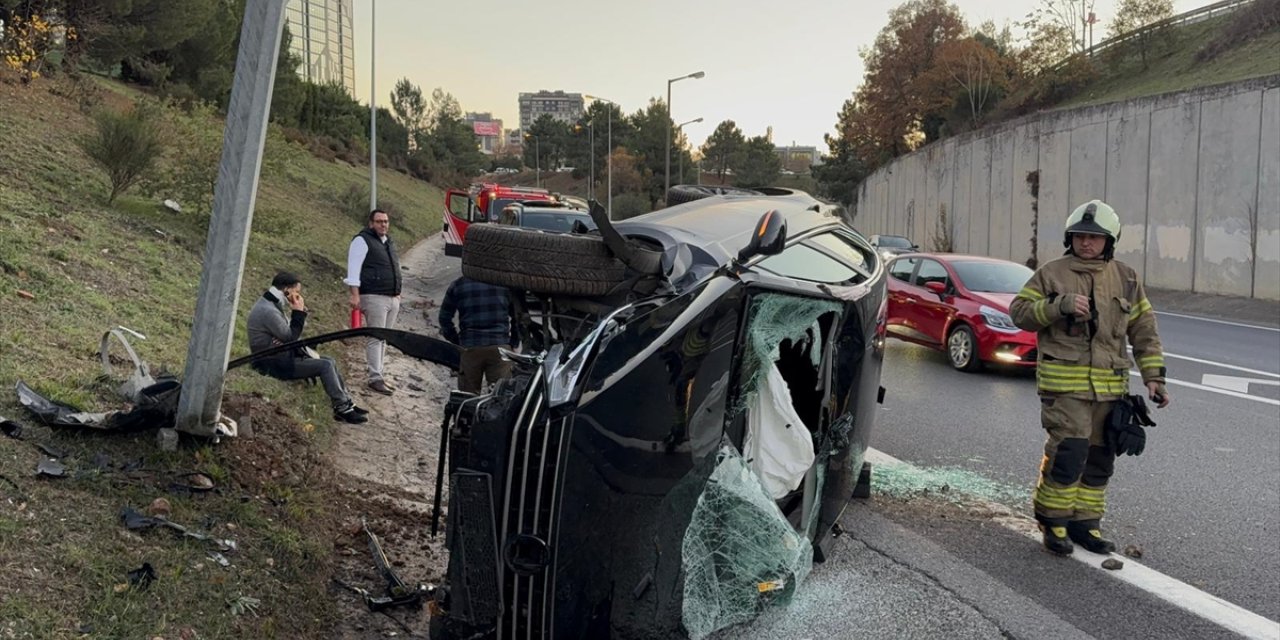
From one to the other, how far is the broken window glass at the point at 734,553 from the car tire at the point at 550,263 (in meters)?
0.85

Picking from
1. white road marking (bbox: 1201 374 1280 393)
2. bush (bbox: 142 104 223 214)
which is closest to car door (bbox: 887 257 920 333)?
white road marking (bbox: 1201 374 1280 393)

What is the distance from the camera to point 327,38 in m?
87.8

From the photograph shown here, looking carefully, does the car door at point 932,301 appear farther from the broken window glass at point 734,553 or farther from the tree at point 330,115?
the tree at point 330,115

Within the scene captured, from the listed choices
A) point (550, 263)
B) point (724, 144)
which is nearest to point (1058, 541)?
point (550, 263)

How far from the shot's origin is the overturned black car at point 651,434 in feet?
8.73

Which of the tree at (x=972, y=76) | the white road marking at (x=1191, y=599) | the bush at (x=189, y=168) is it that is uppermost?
the tree at (x=972, y=76)

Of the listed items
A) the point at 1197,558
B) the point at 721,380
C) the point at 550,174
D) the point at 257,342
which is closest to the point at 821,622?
the point at 721,380

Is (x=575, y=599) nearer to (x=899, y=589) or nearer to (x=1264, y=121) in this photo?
(x=899, y=589)

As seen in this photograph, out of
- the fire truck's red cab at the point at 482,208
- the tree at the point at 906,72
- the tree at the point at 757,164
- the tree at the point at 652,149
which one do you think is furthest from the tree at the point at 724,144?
the fire truck's red cab at the point at 482,208

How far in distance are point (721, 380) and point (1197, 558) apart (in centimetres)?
310

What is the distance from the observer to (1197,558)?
14.8 feet

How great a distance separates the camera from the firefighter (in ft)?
14.8

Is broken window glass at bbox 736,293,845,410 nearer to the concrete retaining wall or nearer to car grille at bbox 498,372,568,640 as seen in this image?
car grille at bbox 498,372,568,640

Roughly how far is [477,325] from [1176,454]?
16.8 ft
